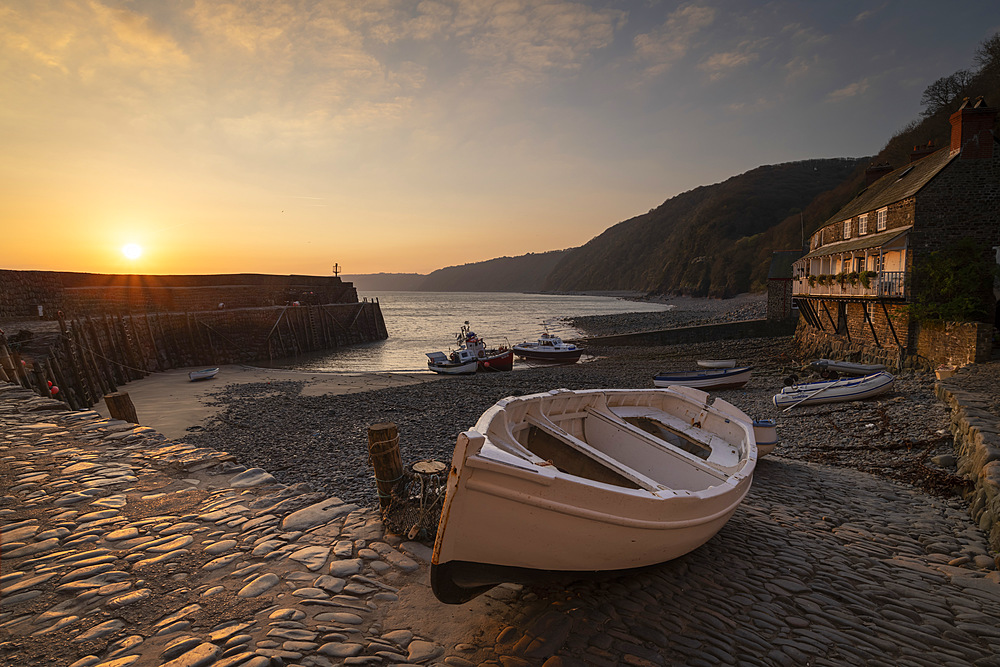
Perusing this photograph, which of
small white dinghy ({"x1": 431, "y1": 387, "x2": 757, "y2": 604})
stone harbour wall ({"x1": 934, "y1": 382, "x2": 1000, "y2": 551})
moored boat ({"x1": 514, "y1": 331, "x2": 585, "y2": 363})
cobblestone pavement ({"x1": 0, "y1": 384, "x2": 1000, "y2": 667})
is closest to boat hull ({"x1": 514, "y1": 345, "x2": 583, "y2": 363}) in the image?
moored boat ({"x1": 514, "y1": 331, "x2": 585, "y2": 363})

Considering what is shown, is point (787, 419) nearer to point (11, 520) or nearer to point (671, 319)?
point (11, 520)

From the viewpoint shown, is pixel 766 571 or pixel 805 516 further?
pixel 805 516

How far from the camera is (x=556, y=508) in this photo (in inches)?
143

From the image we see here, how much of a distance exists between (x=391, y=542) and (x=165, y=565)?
211 centimetres

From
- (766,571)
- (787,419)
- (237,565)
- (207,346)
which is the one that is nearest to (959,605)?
(766,571)

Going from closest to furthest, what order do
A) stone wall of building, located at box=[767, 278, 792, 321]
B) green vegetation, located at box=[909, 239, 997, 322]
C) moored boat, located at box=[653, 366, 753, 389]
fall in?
green vegetation, located at box=[909, 239, 997, 322], moored boat, located at box=[653, 366, 753, 389], stone wall of building, located at box=[767, 278, 792, 321]

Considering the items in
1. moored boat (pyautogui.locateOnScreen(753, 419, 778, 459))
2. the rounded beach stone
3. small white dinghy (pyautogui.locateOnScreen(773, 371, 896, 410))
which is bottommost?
small white dinghy (pyautogui.locateOnScreen(773, 371, 896, 410))

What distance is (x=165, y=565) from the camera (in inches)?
170

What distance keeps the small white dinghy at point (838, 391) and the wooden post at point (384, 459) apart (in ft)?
47.2

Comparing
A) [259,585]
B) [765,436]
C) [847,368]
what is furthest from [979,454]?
[847,368]

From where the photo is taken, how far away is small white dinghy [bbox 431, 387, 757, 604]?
3443mm

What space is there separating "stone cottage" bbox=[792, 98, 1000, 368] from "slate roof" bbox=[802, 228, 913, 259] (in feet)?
0.20

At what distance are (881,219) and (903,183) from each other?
2.01 meters

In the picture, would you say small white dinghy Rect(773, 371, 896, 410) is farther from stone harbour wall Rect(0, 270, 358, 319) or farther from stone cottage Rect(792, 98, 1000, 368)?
stone harbour wall Rect(0, 270, 358, 319)
